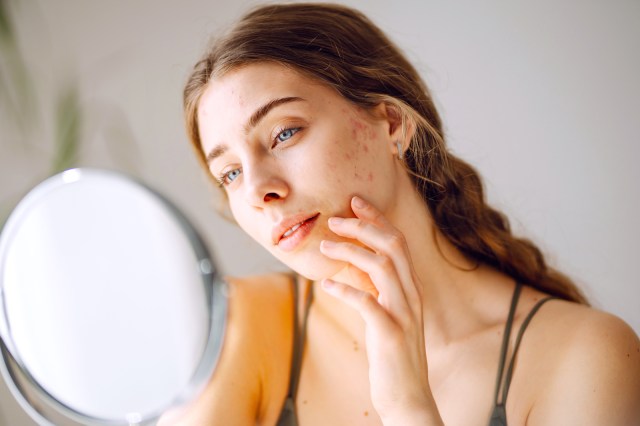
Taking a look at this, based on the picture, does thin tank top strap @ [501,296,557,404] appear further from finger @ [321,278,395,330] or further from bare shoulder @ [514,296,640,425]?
finger @ [321,278,395,330]

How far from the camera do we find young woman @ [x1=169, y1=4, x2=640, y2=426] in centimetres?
81

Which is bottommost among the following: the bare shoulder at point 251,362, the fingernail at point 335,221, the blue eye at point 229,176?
the bare shoulder at point 251,362

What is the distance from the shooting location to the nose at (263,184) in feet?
2.67

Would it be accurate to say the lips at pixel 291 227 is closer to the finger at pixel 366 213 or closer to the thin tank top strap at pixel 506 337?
the finger at pixel 366 213

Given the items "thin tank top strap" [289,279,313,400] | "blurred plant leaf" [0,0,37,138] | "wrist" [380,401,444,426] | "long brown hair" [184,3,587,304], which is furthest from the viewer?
"blurred plant leaf" [0,0,37,138]

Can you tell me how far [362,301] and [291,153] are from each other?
0.72ft

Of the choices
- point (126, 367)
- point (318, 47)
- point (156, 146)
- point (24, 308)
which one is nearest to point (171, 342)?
point (126, 367)

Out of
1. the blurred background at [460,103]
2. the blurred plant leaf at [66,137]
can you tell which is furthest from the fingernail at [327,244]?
the blurred plant leaf at [66,137]

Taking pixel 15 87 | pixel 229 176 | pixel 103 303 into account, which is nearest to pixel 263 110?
pixel 229 176

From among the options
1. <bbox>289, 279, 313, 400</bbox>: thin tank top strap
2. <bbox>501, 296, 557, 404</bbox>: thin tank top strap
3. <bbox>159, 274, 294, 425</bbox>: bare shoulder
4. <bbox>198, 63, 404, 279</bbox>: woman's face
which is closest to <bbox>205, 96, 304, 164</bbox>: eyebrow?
<bbox>198, 63, 404, 279</bbox>: woman's face

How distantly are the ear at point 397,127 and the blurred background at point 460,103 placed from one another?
26 cm

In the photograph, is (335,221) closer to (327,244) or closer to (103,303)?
(327,244)

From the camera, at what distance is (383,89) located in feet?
3.12

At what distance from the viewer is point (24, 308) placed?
0.89 meters
